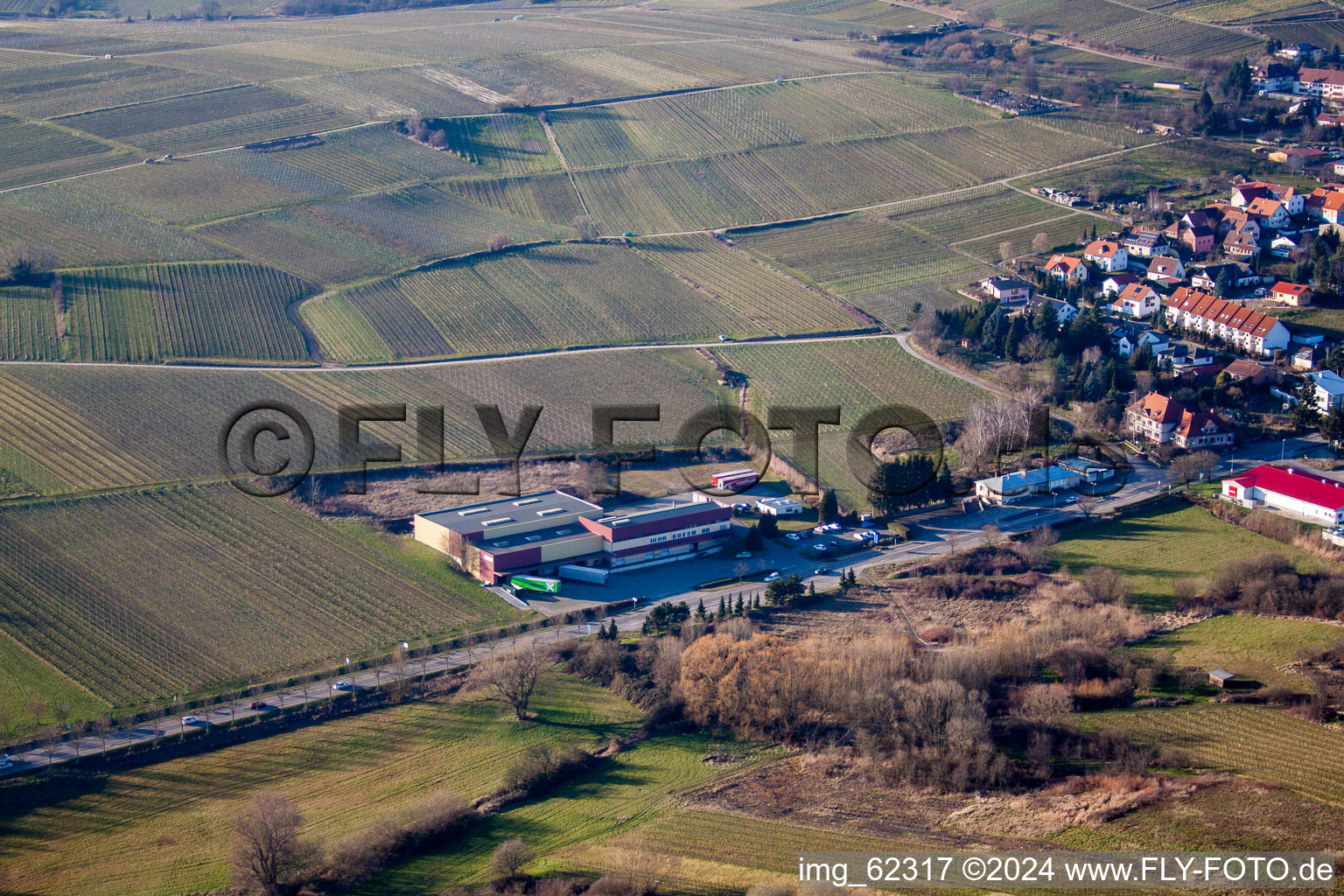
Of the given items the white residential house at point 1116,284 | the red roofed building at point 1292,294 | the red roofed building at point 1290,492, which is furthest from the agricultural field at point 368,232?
the red roofed building at point 1290,492

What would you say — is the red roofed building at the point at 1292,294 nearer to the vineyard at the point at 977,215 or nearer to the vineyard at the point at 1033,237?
the vineyard at the point at 1033,237

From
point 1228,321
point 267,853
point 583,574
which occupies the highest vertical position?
point 1228,321

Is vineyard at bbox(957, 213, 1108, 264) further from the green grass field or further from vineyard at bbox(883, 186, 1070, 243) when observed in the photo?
the green grass field

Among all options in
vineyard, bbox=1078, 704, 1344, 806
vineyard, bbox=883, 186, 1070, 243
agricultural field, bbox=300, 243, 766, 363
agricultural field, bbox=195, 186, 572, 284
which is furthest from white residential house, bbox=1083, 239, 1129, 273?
vineyard, bbox=1078, 704, 1344, 806

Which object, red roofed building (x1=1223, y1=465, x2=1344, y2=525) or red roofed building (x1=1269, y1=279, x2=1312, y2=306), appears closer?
red roofed building (x1=1223, y1=465, x2=1344, y2=525)

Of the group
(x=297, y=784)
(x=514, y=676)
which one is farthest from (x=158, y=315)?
(x=297, y=784)

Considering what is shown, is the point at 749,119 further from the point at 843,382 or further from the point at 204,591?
the point at 204,591
